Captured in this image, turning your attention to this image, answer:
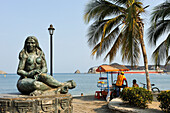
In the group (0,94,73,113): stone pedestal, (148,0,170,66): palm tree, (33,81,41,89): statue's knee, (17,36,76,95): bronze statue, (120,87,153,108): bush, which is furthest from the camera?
(148,0,170,66): palm tree

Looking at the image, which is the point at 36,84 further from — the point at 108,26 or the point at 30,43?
the point at 108,26

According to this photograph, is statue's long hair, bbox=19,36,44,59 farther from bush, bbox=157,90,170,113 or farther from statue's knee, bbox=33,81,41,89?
bush, bbox=157,90,170,113

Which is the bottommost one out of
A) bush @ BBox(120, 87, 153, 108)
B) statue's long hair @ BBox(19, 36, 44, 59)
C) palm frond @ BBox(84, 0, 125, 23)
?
bush @ BBox(120, 87, 153, 108)

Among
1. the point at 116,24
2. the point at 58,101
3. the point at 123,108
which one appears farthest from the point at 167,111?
the point at 116,24

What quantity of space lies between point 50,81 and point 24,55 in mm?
1262

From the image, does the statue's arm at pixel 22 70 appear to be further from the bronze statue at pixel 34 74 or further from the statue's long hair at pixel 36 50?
the statue's long hair at pixel 36 50

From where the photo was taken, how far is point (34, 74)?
6441mm

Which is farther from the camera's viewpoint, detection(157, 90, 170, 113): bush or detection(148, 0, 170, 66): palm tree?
detection(148, 0, 170, 66): palm tree

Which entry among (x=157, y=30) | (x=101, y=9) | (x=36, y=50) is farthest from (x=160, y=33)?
(x=36, y=50)

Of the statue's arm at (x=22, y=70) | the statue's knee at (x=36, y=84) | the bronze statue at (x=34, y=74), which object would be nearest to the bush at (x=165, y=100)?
the bronze statue at (x=34, y=74)

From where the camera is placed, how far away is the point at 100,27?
13.5m

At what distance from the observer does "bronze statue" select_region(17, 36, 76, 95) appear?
6.17 metres

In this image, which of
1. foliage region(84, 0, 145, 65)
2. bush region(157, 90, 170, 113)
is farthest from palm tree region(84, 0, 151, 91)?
bush region(157, 90, 170, 113)

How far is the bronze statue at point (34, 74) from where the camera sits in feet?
20.2
